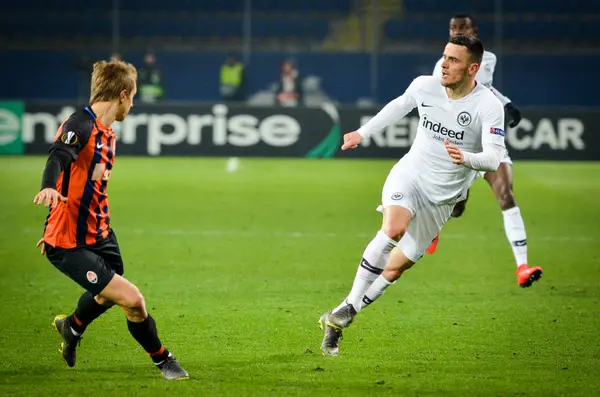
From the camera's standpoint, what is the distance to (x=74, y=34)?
29125mm

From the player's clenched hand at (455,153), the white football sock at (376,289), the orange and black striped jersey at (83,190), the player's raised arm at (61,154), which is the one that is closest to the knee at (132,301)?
the orange and black striped jersey at (83,190)

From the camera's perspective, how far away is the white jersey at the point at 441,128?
678 cm

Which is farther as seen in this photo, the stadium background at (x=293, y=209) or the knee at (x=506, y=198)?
the knee at (x=506, y=198)

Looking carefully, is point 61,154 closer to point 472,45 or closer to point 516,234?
point 472,45

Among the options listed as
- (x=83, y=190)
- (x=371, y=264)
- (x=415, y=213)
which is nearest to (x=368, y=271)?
(x=371, y=264)

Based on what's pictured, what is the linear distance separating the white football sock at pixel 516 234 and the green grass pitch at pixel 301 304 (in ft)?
1.09

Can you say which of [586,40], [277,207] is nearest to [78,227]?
[277,207]

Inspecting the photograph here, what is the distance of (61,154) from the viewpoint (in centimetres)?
534

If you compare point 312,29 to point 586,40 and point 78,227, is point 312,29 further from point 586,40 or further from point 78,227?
point 78,227

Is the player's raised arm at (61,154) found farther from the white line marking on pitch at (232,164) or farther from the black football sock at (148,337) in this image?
the white line marking on pitch at (232,164)

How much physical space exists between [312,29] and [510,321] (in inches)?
891

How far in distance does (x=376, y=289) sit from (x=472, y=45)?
5.32 ft

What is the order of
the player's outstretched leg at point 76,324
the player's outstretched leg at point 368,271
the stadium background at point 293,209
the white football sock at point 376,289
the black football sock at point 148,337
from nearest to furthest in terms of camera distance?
the black football sock at point 148,337 → the player's outstretched leg at point 76,324 → the stadium background at point 293,209 → the player's outstretched leg at point 368,271 → the white football sock at point 376,289

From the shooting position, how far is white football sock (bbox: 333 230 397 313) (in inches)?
257
